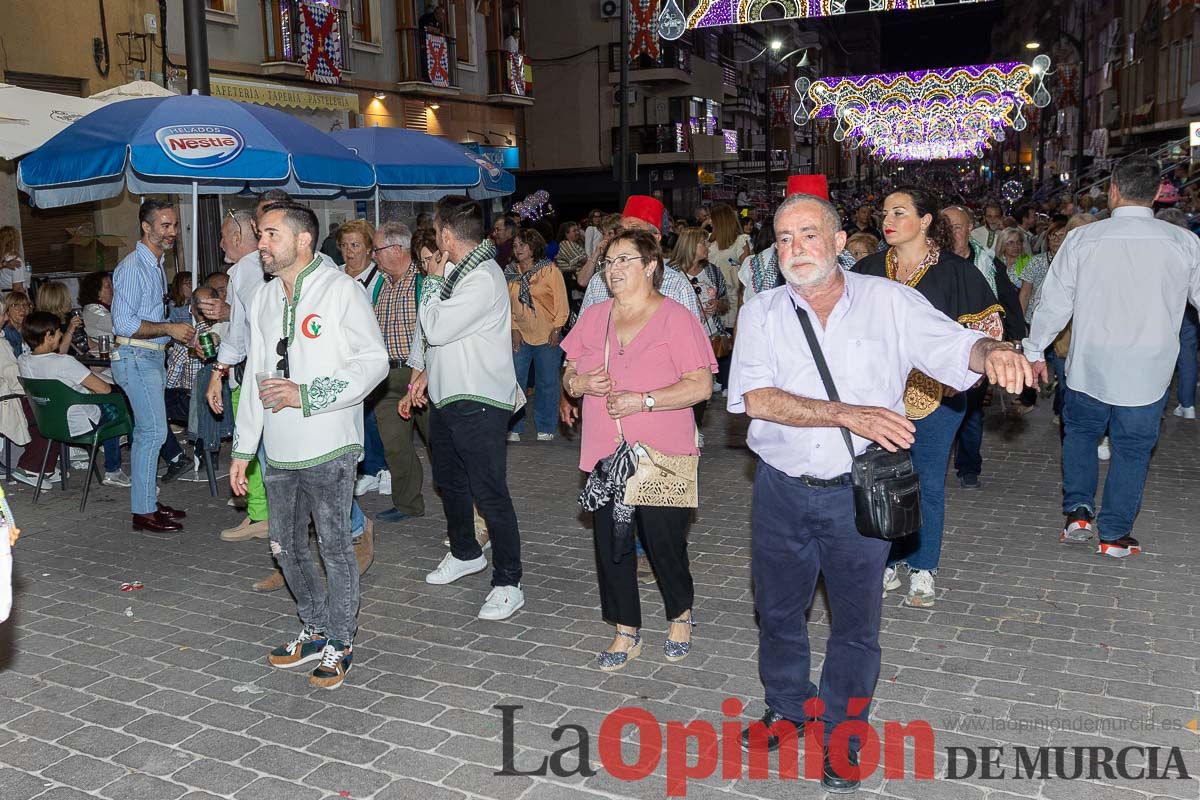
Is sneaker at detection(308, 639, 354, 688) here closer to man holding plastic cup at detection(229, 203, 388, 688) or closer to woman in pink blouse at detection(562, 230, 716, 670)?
man holding plastic cup at detection(229, 203, 388, 688)

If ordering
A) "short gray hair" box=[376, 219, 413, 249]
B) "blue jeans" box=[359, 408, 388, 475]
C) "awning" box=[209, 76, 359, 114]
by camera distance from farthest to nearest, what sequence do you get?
"awning" box=[209, 76, 359, 114] < "blue jeans" box=[359, 408, 388, 475] < "short gray hair" box=[376, 219, 413, 249]

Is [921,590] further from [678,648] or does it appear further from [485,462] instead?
[485,462]

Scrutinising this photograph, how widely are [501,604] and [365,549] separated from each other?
4.22 ft

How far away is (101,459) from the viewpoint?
9.59 metres

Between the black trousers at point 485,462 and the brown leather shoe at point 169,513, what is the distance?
268 cm

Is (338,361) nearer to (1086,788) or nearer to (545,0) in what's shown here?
(1086,788)

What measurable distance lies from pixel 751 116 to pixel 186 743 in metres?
60.2

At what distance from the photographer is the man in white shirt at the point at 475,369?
543 cm

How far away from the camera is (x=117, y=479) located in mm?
8859

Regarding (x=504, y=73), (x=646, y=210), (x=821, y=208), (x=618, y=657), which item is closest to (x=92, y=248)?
(x=646, y=210)

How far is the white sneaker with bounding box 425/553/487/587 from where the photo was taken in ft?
20.5

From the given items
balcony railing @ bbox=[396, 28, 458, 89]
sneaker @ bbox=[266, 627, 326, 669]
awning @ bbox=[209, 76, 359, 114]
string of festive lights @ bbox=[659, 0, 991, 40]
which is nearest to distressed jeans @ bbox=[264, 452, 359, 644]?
sneaker @ bbox=[266, 627, 326, 669]

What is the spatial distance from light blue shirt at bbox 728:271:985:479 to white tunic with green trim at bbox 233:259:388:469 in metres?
1.80

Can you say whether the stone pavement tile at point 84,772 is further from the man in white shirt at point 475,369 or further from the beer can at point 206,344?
the beer can at point 206,344
